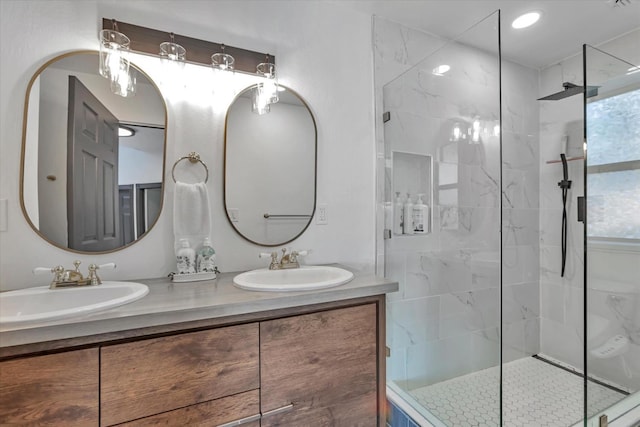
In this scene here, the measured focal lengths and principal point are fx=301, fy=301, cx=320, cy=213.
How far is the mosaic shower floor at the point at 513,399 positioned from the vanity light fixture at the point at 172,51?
2.14 m

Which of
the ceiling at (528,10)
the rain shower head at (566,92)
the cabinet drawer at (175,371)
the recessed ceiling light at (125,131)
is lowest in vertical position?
the cabinet drawer at (175,371)

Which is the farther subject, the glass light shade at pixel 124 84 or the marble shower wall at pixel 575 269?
the marble shower wall at pixel 575 269

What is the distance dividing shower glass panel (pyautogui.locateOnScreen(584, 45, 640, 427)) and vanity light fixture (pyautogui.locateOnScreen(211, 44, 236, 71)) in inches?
66.6

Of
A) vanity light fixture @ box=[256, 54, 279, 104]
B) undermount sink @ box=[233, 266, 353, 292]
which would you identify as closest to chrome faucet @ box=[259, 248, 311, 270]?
undermount sink @ box=[233, 266, 353, 292]

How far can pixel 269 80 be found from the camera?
158cm

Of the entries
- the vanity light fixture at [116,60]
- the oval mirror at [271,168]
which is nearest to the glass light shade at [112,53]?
the vanity light fixture at [116,60]

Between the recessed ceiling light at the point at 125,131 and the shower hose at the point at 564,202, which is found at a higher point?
the recessed ceiling light at the point at 125,131

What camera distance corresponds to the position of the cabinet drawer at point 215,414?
90 centimetres

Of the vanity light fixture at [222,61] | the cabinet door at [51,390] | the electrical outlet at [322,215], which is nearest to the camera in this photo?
the cabinet door at [51,390]

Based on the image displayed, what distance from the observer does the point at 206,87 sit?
58.7 inches

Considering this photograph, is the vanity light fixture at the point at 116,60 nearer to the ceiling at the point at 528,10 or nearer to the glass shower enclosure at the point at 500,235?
the ceiling at the point at 528,10

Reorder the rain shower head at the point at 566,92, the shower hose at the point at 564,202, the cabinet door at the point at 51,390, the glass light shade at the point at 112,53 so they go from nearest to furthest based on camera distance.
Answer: the cabinet door at the point at 51,390
the glass light shade at the point at 112,53
the rain shower head at the point at 566,92
the shower hose at the point at 564,202

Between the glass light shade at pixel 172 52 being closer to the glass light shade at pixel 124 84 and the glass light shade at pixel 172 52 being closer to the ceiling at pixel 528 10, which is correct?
the glass light shade at pixel 124 84

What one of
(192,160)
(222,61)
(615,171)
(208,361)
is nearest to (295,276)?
(208,361)
